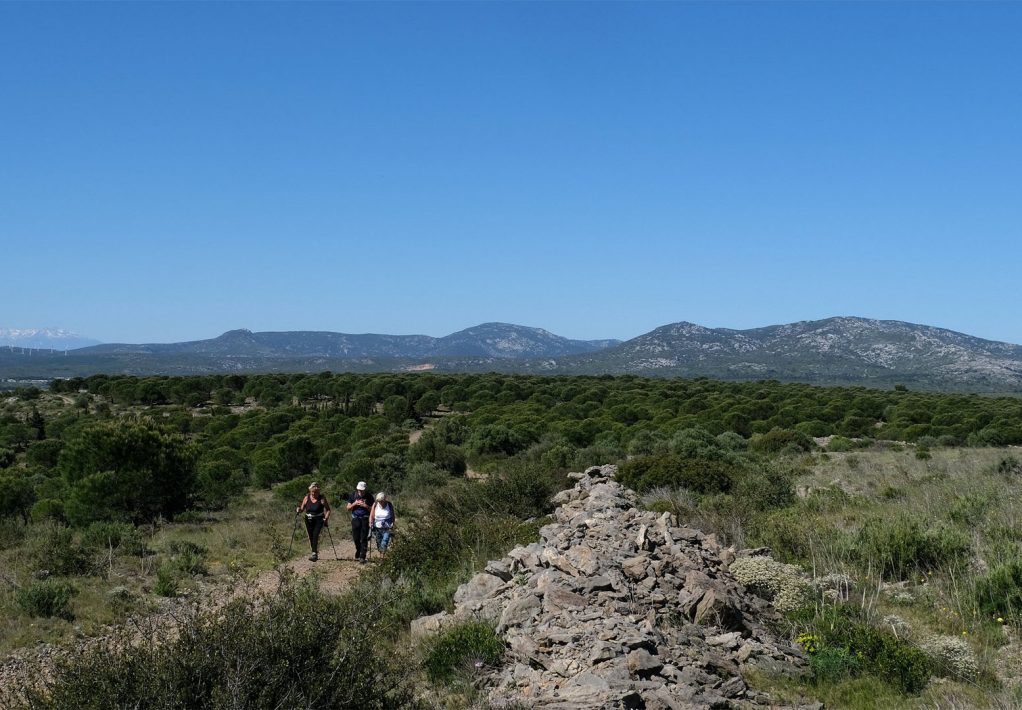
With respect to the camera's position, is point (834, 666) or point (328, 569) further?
point (328, 569)

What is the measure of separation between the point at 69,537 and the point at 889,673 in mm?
14870

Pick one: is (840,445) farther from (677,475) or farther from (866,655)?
(866,655)

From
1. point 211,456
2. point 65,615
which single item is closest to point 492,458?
point 211,456

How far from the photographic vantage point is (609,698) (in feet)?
18.9

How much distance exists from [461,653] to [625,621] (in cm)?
170

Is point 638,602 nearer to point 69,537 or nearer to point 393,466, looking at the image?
point 69,537

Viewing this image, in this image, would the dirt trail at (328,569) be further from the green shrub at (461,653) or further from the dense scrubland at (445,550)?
the green shrub at (461,653)

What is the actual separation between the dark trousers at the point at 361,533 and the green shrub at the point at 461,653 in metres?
7.22

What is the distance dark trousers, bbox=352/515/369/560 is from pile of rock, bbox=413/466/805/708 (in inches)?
213

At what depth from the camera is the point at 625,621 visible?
714 cm

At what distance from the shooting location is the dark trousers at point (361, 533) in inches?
571

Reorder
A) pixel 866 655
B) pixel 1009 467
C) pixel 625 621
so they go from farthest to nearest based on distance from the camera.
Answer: pixel 1009 467
pixel 625 621
pixel 866 655

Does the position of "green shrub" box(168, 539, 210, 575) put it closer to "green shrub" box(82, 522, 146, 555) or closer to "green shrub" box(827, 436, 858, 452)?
"green shrub" box(82, 522, 146, 555)

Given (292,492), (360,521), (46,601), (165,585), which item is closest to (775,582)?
(360,521)
